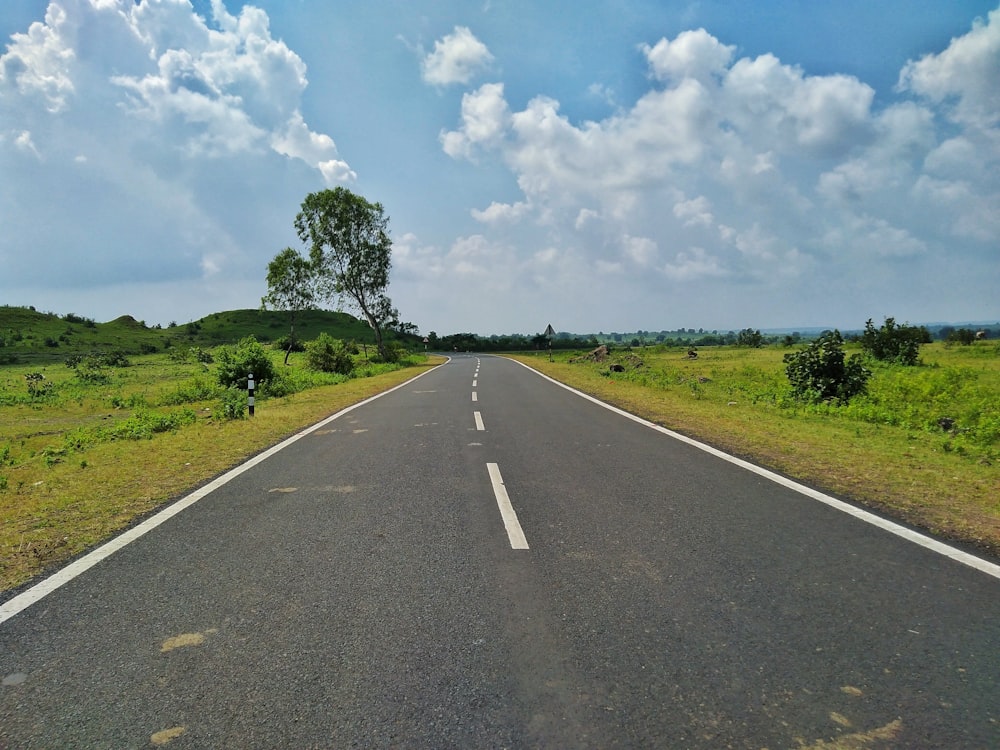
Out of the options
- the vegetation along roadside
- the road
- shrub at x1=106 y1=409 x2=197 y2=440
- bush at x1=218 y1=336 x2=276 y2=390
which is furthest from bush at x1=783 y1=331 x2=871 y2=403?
bush at x1=218 y1=336 x2=276 y2=390

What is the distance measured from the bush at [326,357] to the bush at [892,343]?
30.5 meters

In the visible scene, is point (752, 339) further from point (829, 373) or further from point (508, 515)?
A: point (508, 515)

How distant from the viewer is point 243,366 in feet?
63.0

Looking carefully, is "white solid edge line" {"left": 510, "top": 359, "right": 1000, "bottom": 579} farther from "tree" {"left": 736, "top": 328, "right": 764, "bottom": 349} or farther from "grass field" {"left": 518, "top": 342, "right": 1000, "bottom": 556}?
"tree" {"left": 736, "top": 328, "right": 764, "bottom": 349}

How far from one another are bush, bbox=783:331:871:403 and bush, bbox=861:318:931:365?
17144mm

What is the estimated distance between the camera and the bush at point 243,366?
19156 millimetres

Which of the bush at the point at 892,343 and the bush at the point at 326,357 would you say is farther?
the bush at the point at 326,357

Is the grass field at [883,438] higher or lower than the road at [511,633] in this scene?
lower

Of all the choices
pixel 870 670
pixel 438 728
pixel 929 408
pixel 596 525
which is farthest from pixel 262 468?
pixel 929 408

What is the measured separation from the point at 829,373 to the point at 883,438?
6.61m

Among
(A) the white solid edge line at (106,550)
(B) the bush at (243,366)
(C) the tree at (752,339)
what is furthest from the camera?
(C) the tree at (752,339)

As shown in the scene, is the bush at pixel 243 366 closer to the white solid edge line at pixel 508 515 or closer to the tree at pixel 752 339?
the white solid edge line at pixel 508 515

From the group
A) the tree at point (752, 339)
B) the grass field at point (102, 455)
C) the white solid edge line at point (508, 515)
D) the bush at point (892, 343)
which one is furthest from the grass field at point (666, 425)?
the tree at point (752, 339)

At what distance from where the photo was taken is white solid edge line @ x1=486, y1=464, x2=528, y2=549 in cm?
488
